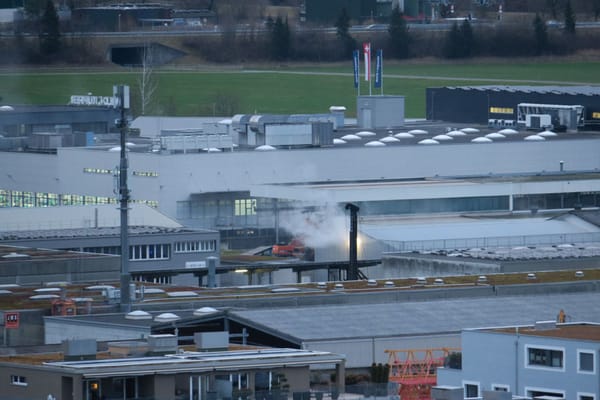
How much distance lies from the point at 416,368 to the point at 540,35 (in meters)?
54.6

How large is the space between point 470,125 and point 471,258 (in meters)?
25.8

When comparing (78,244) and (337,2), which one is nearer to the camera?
(78,244)

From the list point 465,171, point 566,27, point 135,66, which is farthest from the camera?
point 566,27

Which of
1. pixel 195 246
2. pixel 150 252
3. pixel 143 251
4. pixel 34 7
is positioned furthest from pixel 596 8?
pixel 143 251

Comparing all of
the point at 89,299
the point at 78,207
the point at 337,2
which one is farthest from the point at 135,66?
the point at 89,299

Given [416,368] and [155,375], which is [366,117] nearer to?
[416,368]

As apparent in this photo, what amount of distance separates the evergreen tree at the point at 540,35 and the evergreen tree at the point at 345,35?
6.37m

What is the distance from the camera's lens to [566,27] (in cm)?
7938

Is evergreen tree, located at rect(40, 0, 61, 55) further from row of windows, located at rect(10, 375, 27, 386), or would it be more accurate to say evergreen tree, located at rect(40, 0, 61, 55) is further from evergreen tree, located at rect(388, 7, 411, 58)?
row of windows, located at rect(10, 375, 27, 386)

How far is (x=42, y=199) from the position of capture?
4909 cm

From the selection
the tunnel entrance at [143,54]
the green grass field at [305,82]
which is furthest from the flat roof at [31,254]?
the tunnel entrance at [143,54]

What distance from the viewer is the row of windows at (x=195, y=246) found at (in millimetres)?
38188

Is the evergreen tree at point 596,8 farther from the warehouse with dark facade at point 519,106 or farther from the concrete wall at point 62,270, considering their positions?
the concrete wall at point 62,270

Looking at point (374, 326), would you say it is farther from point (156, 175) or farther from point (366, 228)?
point (156, 175)
